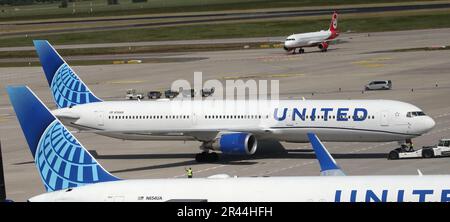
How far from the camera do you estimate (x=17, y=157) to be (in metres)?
64.7

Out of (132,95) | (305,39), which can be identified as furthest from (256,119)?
(305,39)

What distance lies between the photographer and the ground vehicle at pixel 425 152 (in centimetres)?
5740

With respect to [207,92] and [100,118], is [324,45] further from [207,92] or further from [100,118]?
[100,118]

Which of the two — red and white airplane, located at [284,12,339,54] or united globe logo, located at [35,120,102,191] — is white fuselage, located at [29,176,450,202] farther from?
red and white airplane, located at [284,12,339,54]

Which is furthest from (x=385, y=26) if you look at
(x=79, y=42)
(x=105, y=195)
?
(x=105, y=195)

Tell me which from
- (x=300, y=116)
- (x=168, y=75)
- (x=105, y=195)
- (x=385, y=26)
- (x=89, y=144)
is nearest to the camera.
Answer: (x=105, y=195)

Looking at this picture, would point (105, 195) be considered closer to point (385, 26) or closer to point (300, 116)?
point (300, 116)

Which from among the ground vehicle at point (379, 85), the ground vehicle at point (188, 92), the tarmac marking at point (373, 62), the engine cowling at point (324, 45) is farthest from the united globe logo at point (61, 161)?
the engine cowling at point (324, 45)

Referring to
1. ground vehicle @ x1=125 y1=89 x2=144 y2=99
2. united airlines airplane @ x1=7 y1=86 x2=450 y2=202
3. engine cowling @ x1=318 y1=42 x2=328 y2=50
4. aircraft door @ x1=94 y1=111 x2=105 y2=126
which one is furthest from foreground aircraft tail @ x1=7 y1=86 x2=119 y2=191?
engine cowling @ x1=318 y1=42 x2=328 y2=50

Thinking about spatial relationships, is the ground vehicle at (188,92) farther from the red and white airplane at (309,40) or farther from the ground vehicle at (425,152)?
the ground vehicle at (425,152)

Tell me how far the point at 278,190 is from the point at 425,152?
31.8 meters

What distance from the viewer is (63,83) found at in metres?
64.9

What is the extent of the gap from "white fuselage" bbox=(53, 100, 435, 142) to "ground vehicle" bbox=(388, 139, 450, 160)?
93 cm
